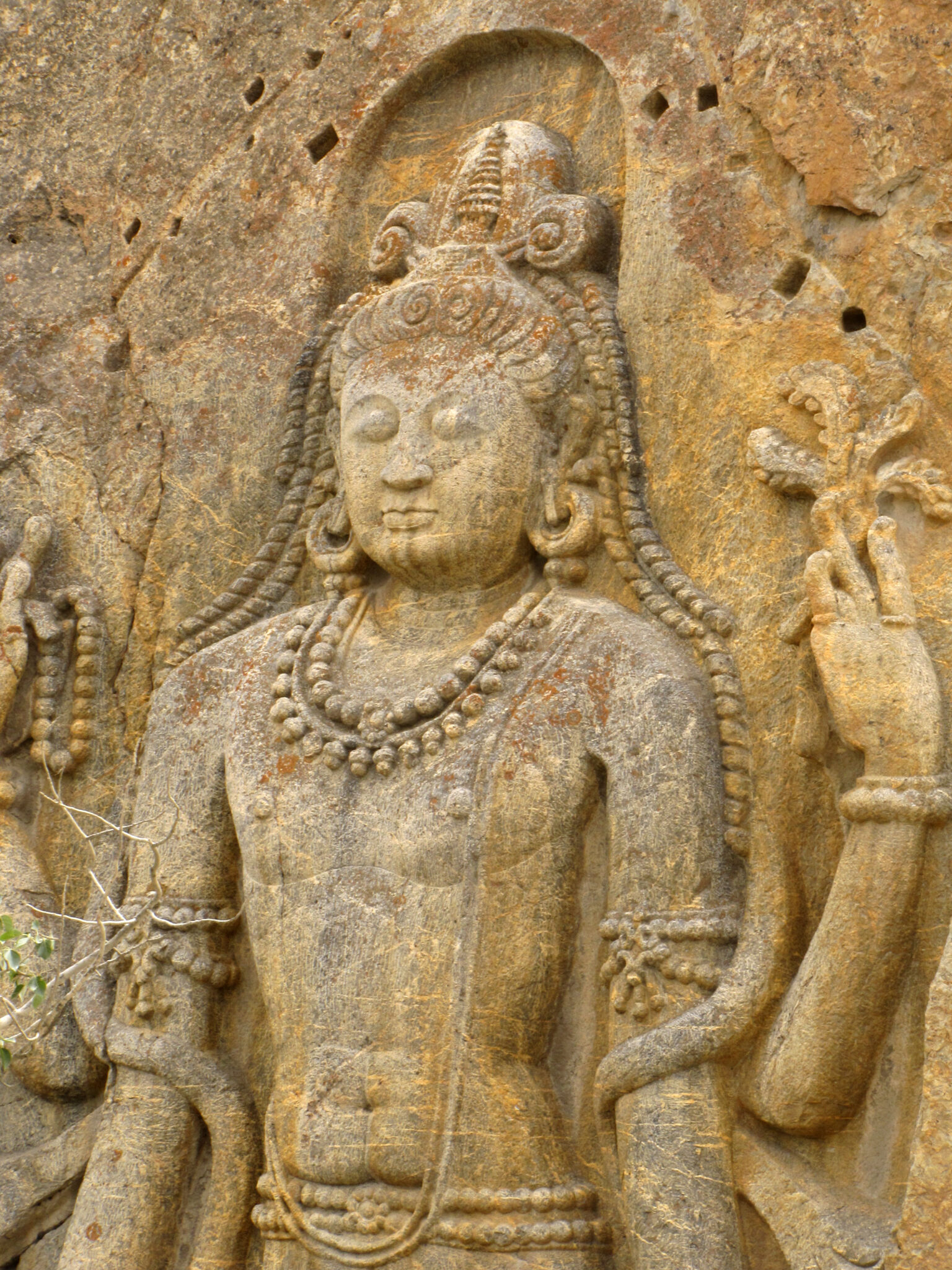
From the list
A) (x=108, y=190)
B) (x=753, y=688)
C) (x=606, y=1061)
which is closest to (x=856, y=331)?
(x=753, y=688)

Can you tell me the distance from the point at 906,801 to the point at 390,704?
136 cm

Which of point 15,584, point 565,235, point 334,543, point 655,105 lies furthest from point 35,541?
point 655,105

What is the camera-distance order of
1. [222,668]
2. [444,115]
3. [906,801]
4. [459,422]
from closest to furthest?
[906,801]
[459,422]
[222,668]
[444,115]

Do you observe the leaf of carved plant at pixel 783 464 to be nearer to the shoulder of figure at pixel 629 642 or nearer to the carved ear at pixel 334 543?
the shoulder of figure at pixel 629 642

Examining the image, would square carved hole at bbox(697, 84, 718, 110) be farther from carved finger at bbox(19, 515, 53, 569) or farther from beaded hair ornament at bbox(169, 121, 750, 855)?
carved finger at bbox(19, 515, 53, 569)

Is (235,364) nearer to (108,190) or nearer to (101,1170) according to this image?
(108,190)

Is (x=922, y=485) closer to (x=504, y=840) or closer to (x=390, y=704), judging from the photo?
(x=504, y=840)

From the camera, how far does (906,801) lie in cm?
417

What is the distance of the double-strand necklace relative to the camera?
4.77 meters

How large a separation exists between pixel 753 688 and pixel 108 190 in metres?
2.84

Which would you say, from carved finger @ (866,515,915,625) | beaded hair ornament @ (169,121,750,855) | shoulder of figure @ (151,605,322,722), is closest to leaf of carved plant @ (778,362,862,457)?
carved finger @ (866,515,915,625)

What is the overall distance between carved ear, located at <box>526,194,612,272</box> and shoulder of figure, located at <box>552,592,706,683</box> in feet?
3.17

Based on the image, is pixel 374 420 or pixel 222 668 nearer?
pixel 374 420

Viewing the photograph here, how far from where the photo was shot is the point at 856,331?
4.70 meters
